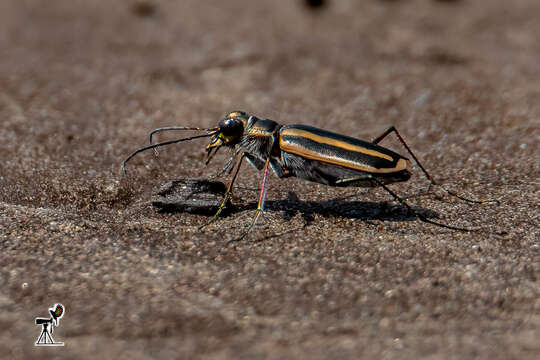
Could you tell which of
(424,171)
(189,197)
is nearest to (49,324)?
(189,197)

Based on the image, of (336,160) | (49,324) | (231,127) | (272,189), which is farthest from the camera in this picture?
(272,189)

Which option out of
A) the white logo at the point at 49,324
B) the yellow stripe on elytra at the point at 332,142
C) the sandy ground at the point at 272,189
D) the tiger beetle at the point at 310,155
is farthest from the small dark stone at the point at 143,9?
the white logo at the point at 49,324

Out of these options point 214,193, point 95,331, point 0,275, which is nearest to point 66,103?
point 214,193

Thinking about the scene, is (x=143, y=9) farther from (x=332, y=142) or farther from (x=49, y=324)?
(x=49, y=324)

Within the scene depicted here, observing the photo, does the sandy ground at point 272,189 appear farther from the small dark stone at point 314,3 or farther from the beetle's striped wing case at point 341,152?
the beetle's striped wing case at point 341,152

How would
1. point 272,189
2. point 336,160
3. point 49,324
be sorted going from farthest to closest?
point 272,189 → point 336,160 → point 49,324

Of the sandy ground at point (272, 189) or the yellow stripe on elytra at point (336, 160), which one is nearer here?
the sandy ground at point (272, 189)

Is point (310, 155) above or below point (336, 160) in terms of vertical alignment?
above
